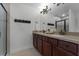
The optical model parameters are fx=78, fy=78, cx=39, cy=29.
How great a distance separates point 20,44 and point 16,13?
1393 millimetres

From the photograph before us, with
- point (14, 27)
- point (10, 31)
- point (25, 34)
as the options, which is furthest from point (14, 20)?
point (25, 34)

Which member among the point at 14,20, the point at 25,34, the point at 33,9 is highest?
the point at 33,9

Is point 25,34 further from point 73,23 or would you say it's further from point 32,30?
point 73,23

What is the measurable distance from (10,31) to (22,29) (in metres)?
0.60

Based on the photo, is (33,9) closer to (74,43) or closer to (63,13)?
(63,13)

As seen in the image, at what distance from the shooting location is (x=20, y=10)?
11.6ft

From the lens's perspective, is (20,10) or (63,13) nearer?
(63,13)

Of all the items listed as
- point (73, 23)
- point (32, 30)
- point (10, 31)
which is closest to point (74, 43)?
point (73, 23)

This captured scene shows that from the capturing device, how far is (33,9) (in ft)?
12.6

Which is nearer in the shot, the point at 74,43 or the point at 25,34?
the point at 74,43

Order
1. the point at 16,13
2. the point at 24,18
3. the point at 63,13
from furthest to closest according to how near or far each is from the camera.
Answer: the point at 24,18 < the point at 16,13 < the point at 63,13

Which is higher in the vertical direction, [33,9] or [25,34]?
[33,9]

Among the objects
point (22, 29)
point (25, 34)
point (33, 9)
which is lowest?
point (25, 34)

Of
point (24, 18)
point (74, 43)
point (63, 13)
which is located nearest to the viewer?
point (74, 43)
